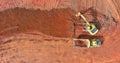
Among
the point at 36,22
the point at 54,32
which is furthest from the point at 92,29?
the point at 36,22

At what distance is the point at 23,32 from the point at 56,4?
29 centimetres

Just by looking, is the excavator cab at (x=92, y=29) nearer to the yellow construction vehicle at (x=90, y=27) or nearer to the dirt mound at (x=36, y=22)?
the yellow construction vehicle at (x=90, y=27)

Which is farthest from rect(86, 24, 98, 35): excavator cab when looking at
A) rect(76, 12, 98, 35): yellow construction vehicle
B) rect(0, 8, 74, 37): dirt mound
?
rect(0, 8, 74, 37): dirt mound

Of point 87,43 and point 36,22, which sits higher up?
point 36,22

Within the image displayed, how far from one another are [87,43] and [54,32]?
24cm

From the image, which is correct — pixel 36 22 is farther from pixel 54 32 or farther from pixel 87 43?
pixel 87 43

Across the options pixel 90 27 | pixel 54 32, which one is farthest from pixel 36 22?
pixel 90 27

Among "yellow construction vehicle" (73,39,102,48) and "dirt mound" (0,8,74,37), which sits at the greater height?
"dirt mound" (0,8,74,37)

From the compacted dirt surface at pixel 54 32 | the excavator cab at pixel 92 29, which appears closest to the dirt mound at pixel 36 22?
the compacted dirt surface at pixel 54 32

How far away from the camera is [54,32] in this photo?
231 cm

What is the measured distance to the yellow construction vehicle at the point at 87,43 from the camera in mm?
2285

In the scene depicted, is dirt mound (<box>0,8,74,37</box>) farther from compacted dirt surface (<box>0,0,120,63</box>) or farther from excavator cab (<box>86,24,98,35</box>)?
excavator cab (<box>86,24,98,35</box>)

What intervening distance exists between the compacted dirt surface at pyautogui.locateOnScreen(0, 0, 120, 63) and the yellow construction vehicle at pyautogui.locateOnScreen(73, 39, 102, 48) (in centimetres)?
2

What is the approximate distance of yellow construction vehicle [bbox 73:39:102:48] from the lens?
2285 millimetres
